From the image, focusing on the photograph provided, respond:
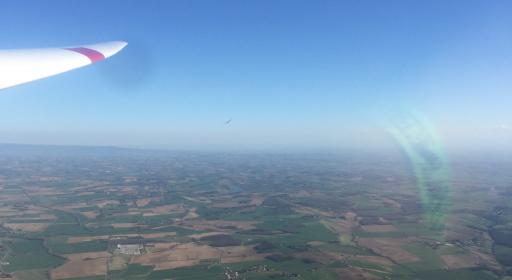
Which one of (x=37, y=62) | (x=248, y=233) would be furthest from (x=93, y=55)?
(x=248, y=233)

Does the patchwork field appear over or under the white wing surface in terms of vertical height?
under

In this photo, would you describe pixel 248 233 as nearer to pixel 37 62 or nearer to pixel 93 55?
pixel 93 55

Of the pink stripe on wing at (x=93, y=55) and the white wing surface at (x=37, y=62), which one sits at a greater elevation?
the pink stripe on wing at (x=93, y=55)

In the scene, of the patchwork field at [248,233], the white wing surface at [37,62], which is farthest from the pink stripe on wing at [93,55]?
the patchwork field at [248,233]

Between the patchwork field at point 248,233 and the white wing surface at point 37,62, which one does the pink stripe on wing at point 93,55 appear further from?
the patchwork field at point 248,233

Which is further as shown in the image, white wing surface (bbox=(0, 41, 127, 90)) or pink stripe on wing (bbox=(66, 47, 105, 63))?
pink stripe on wing (bbox=(66, 47, 105, 63))

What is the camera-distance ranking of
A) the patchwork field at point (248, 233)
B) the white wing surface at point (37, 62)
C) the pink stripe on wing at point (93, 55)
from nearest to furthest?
the white wing surface at point (37, 62)
the pink stripe on wing at point (93, 55)
the patchwork field at point (248, 233)

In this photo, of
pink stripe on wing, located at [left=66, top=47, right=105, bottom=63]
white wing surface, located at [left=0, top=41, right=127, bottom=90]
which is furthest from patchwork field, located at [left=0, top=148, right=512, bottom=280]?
white wing surface, located at [left=0, top=41, right=127, bottom=90]

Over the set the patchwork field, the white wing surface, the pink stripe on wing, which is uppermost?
the pink stripe on wing

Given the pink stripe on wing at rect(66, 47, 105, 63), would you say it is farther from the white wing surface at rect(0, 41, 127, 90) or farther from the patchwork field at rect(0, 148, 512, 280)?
the patchwork field at rect(0, 148, 512, 280)

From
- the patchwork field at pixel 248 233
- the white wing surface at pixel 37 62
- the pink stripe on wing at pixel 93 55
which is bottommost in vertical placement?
the patchwork field at pixel 248 233
